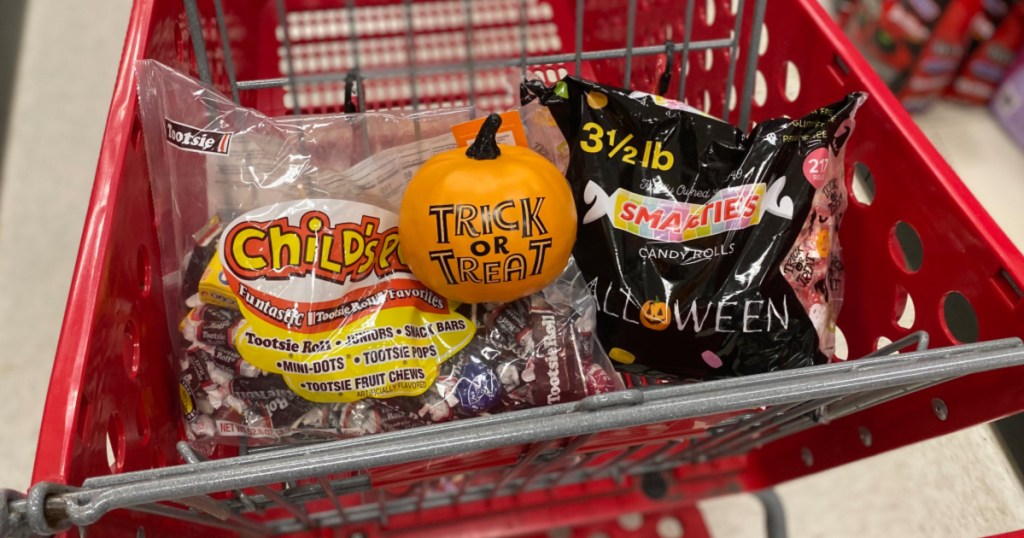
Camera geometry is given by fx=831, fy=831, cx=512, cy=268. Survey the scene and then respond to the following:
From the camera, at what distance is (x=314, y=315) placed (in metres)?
0.63

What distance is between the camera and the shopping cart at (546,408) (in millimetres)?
487

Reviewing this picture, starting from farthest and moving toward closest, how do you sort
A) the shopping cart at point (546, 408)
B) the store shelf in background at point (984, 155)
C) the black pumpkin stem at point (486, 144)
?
the store shelf in background at point (984, 155) < the black pumpkin stem at point (486, 144) < the shopping cart at point (546, 408)

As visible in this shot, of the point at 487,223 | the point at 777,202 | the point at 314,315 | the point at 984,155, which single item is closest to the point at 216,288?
the point at 314,315

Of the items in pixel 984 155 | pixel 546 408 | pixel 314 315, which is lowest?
pixel 546 408

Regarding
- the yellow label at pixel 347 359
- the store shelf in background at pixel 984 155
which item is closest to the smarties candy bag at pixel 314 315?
the yellow label at pixel 347 359

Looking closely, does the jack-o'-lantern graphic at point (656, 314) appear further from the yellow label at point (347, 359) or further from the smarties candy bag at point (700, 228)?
the yellow label at point (347, 359)

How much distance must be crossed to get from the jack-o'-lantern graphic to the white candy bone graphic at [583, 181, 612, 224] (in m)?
0.08

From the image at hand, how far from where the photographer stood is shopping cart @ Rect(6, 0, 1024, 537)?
1.60 feet

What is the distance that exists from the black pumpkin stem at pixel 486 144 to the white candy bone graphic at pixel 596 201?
112 mm

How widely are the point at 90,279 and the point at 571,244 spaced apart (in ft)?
1.08

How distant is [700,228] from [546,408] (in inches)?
9.7

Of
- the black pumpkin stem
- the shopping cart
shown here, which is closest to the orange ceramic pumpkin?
the black pumpkin stem

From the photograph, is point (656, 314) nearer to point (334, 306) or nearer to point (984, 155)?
point (334, 306)

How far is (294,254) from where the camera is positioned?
2.13 ft
